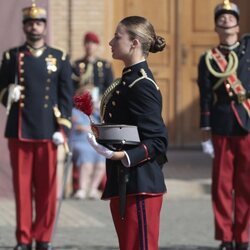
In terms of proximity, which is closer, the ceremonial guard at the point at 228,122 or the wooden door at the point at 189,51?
the ceremonial guard at the point at 228,122

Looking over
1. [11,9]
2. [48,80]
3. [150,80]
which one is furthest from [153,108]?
[11,9]

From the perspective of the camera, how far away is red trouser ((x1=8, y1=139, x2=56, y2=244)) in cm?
906

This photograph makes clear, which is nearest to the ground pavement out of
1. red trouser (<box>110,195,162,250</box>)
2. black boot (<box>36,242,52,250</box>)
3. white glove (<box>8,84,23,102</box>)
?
black boot (<box>36,242,52,250</box>)

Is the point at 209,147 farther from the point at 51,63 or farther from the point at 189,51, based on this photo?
the point at 189,51

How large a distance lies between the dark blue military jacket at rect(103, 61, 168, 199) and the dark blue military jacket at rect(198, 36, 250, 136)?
2.81 meters

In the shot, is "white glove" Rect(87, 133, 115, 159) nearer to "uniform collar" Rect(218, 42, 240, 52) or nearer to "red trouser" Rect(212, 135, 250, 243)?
"red trouser" Rect(212, 135, 250, 243)

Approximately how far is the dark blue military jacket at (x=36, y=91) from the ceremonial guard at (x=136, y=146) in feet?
9.19

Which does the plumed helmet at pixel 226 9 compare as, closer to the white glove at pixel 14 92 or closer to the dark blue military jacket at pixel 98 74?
the white glove at pixel 14 92

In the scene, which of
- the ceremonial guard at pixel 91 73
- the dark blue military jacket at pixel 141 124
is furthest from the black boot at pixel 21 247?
the ceremonial guard at pixel 91 73

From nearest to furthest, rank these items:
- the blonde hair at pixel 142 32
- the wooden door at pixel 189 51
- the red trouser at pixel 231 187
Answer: the blonde hair at pixel 142 32
the red trouser at pixel 231 187
the wooden door at pixel 189 51

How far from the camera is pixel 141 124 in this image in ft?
20.1

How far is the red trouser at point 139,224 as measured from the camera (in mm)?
6207

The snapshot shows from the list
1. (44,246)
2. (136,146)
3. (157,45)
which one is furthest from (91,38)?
(136,146)

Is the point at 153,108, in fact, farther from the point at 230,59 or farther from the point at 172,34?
the point at 172,34
